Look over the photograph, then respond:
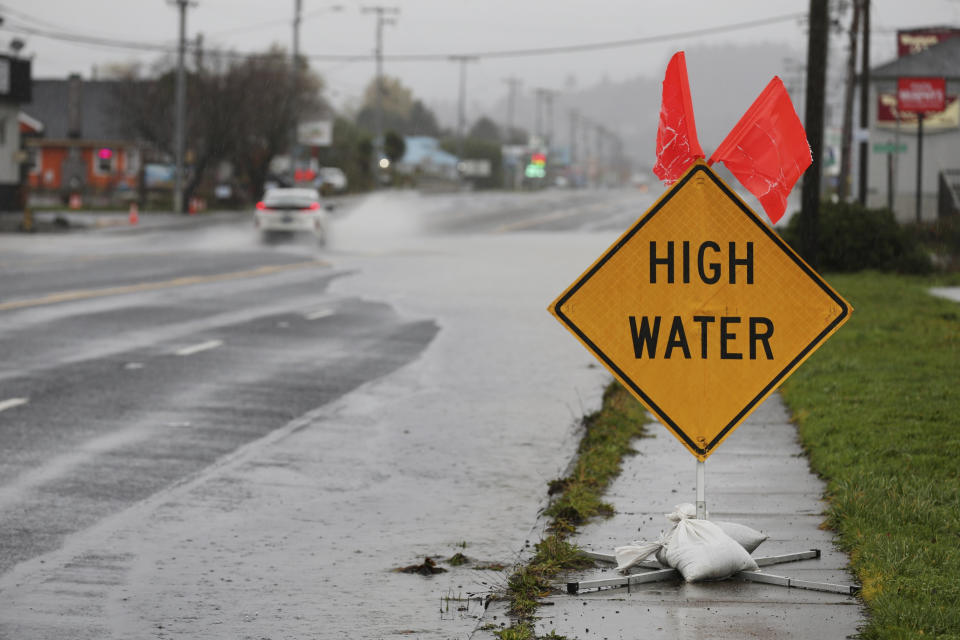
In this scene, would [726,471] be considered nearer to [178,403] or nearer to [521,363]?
[178,403]

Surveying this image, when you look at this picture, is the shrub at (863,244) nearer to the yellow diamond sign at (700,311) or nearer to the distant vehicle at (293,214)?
the distant vehicle at (293,214)

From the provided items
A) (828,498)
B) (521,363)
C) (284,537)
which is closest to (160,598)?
(284,537)

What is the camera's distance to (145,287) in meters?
26.0

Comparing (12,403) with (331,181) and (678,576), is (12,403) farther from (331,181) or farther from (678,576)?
(331,181)

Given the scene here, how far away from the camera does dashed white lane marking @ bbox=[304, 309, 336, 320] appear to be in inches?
857

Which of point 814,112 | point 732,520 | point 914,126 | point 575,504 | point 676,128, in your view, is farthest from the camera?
point 914,126

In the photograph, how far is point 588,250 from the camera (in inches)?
1754

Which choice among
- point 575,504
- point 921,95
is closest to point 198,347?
point 575,504

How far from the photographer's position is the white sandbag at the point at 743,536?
24.1 feet

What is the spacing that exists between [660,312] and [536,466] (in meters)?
3.45

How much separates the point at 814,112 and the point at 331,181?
69631 mm

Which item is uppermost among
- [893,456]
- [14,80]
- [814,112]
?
[14,80]

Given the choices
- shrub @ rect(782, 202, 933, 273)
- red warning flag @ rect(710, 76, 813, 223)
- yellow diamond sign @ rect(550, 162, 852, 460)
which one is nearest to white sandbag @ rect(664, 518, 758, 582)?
yellow diamond sign @ rect(550, 162, 852, 460)

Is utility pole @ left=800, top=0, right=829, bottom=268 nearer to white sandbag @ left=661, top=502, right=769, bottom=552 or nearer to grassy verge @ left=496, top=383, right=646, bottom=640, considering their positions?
grassy verge @ left=496, top=383, right=646, bottom=640
